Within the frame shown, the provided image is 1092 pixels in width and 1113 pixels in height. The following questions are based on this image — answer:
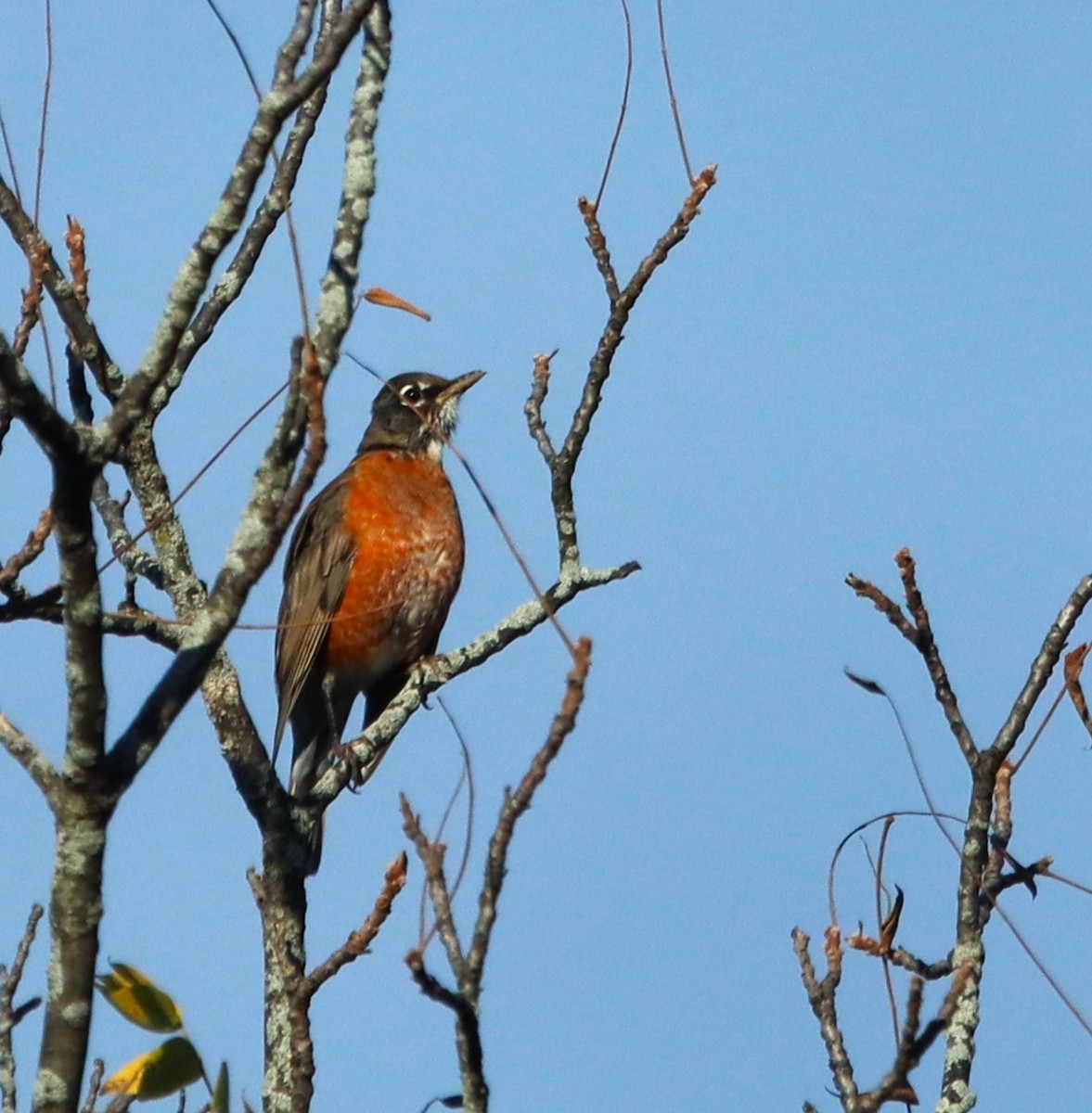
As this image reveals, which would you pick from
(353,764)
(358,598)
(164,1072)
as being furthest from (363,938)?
(358,598)

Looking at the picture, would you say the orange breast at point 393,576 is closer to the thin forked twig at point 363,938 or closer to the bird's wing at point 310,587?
the bird's wing at point 310,587

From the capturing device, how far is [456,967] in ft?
8.28

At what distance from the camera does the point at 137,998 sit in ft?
11.4

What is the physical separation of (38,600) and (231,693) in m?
0.77

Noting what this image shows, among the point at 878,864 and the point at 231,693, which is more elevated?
the point at 231,693

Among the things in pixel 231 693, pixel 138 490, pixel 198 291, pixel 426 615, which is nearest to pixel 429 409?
pixel 426 615

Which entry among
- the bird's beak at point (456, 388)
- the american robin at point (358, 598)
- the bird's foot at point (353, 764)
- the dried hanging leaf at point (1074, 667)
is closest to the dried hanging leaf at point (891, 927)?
the dried hanging leaf at point (1074, 667)

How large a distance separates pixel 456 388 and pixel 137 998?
5.14 metres

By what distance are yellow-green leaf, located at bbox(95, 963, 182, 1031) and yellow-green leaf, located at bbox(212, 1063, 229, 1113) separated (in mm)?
249

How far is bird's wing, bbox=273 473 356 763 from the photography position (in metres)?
7.56

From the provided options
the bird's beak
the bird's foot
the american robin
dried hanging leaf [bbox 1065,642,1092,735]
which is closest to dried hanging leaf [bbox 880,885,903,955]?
dried hanging leaf [bbox 1065,642,1092,735]

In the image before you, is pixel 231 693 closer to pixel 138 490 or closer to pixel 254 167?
pixel 138 490

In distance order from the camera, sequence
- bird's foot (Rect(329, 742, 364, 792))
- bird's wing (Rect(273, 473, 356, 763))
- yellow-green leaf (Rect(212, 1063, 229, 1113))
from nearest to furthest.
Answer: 1. yellow-green leaf (Rect(212, 1063, 229, 1113))
2. bird's foot (Rect(329, 742, 364, 792))
3. bird's wing (Rect(273, 473, 356, 763))

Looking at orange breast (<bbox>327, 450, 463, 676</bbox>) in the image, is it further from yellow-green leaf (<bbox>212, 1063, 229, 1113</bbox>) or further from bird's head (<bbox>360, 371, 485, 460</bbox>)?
yellow-green leaf (<bbox>212, 1063, 229, 1113</bbox>)
